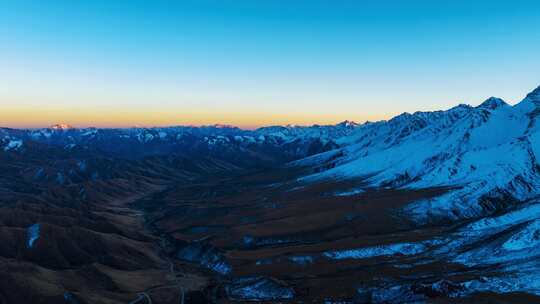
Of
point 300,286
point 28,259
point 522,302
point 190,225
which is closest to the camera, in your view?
point 522,302

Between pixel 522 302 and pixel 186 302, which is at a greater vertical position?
pixel 522 302

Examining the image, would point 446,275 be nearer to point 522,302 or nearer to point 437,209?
point 522,302

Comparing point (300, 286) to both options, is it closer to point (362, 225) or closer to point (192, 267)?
point (192, 267)

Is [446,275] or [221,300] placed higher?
[446,275]

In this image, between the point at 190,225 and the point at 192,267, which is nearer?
the point at 192,267

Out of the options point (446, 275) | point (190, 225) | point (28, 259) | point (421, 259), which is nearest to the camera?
point (446, 275)

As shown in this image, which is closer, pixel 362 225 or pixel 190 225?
pixel 362 225

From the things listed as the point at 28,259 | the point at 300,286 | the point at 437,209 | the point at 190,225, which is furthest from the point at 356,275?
the point at 190,225

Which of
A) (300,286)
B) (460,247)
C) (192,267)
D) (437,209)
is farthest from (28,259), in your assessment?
(437,209)

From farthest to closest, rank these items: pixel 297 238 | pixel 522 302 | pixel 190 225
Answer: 1. pixel 190 225
2. pixel 297 238
3. pixel 522 302
